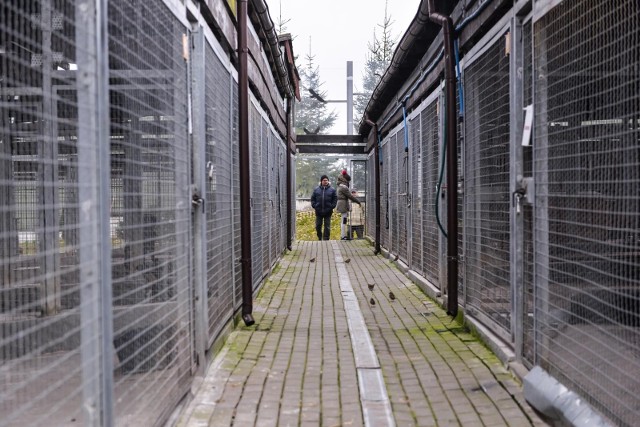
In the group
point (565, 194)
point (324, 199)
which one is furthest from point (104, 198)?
point (324, 199)

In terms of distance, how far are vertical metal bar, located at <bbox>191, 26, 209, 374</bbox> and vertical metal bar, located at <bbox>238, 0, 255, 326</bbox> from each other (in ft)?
6.14

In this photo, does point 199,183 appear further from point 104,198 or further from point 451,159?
point 451,159

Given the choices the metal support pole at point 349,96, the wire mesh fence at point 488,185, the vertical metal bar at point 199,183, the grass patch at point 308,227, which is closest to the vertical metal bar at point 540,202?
the wire mesh fence at point 488,185

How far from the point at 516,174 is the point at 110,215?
2.70 metres

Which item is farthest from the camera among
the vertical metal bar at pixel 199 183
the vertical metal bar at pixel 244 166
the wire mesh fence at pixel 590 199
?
the vertical metal bar at pixel 244 166

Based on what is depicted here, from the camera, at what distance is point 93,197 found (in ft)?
7.75

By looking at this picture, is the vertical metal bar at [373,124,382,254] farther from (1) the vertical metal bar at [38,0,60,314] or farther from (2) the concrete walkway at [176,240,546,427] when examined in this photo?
(1) the vertical metal bar at [38,0,60,314]

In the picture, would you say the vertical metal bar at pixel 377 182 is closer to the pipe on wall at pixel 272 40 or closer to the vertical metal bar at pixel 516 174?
the pipe on wall at pixel 272 40

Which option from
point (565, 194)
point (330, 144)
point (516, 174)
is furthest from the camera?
point (330, 144)

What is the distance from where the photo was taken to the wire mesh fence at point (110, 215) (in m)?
2.38

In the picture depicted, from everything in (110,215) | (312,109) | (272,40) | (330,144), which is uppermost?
(312,109)

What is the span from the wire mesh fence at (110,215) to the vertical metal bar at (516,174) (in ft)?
6.69

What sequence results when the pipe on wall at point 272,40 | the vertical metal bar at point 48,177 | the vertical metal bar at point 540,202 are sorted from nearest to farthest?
the vertical metal bar at point 48,177, the vertical metal bar at point 540,202, the pipe on wall at point 272,40

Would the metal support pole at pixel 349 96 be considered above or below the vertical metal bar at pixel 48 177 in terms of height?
above
